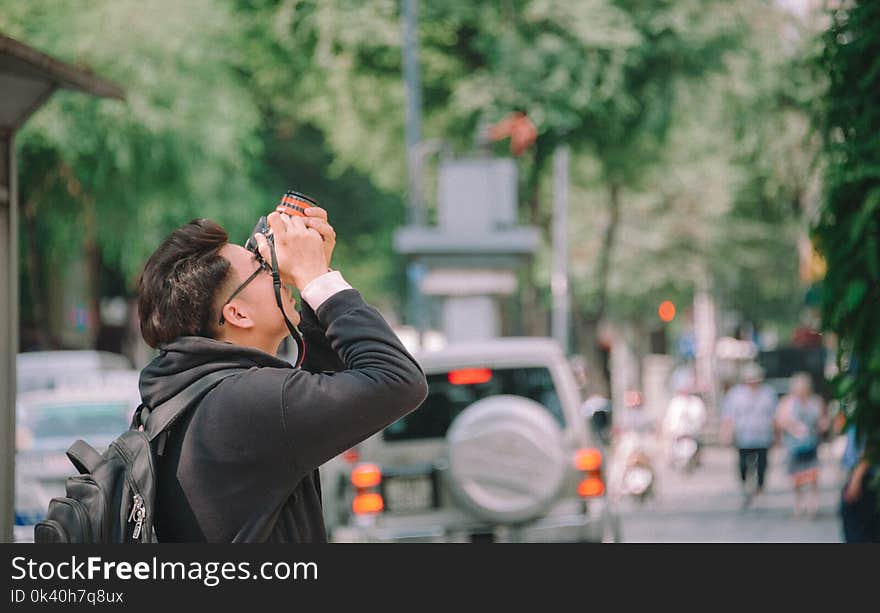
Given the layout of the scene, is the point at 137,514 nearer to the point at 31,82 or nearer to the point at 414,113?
the point at 31,82

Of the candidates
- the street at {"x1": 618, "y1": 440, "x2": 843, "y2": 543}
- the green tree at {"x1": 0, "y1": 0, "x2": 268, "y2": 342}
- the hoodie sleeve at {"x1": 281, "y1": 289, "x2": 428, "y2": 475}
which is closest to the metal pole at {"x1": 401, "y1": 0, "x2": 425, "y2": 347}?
the green tree at {"x1": 0, "y1": 0, "x2": 268, "y2": 342}

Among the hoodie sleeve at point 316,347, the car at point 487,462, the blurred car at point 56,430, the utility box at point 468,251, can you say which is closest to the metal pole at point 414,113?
the utility box at point 468,251

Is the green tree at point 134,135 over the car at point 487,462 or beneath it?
over

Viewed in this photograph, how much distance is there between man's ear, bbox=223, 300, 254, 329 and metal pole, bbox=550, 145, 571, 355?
105 feet

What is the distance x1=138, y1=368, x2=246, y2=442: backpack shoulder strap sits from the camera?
2840 millimetres

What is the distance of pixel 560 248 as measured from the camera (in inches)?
1534

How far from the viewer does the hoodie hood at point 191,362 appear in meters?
2.90

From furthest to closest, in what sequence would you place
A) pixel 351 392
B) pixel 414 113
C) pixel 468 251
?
pixel 414 113, pixel 468 251, pixel 351 392

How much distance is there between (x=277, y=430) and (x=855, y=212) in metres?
3.67

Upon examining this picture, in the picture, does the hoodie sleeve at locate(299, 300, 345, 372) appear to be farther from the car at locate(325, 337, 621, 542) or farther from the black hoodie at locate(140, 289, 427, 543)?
the car at locate(325, 337, 621, 542)

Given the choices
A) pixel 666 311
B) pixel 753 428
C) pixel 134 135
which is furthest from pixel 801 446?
A: pixel 666 311

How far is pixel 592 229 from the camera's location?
45.8 meters

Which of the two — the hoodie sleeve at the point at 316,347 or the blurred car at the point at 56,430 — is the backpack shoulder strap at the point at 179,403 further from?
the blurred car at the point at 56,430

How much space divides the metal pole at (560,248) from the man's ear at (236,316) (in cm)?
3186
